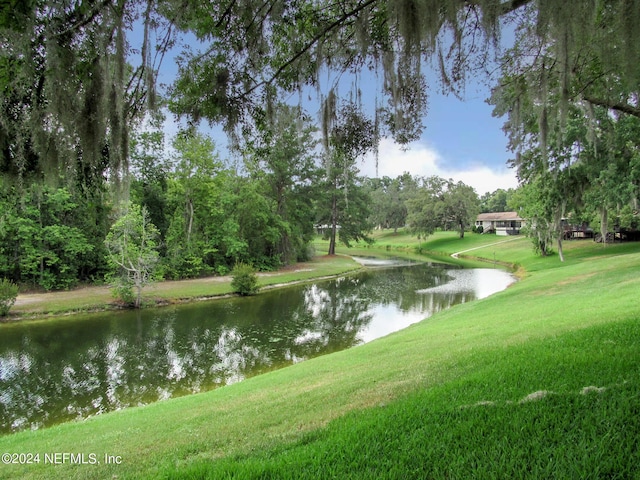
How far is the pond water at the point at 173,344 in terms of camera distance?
26.7ft

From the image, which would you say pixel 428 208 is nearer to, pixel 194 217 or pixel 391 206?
pixel 391 206

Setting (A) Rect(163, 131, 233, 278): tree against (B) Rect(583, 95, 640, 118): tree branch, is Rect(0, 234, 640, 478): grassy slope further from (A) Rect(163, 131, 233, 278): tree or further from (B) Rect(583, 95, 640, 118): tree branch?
(A) Rect(163, 131, 233, 278): tree

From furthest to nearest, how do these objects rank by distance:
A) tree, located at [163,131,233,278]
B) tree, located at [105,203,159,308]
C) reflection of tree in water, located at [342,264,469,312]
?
tree, located at [163,131,233,278] < reflection of tree in water, located at [342,264,469,312] < tree, located at [105,203,159,308]

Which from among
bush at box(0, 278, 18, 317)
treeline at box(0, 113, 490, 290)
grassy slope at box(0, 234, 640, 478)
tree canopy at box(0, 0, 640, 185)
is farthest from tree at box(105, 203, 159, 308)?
tree canopy at box(0, 0, 640, 185)

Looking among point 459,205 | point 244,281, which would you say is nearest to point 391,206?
point 459,205

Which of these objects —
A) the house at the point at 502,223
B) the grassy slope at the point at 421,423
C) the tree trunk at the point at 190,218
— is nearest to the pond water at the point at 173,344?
the grassy slope at the point at 421,423

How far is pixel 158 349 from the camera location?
11141mm

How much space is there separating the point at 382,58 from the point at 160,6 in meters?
2.43

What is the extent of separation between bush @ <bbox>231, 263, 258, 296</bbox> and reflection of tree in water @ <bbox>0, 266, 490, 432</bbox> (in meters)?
1.28

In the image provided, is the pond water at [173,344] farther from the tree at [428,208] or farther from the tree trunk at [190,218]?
the tree at [428,208]

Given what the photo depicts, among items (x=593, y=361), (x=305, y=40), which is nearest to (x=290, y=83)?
(x=305, y=40)

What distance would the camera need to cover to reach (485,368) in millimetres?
3814

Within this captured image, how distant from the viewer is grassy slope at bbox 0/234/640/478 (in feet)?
6.50

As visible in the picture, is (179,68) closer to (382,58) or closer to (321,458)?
(382,58)
